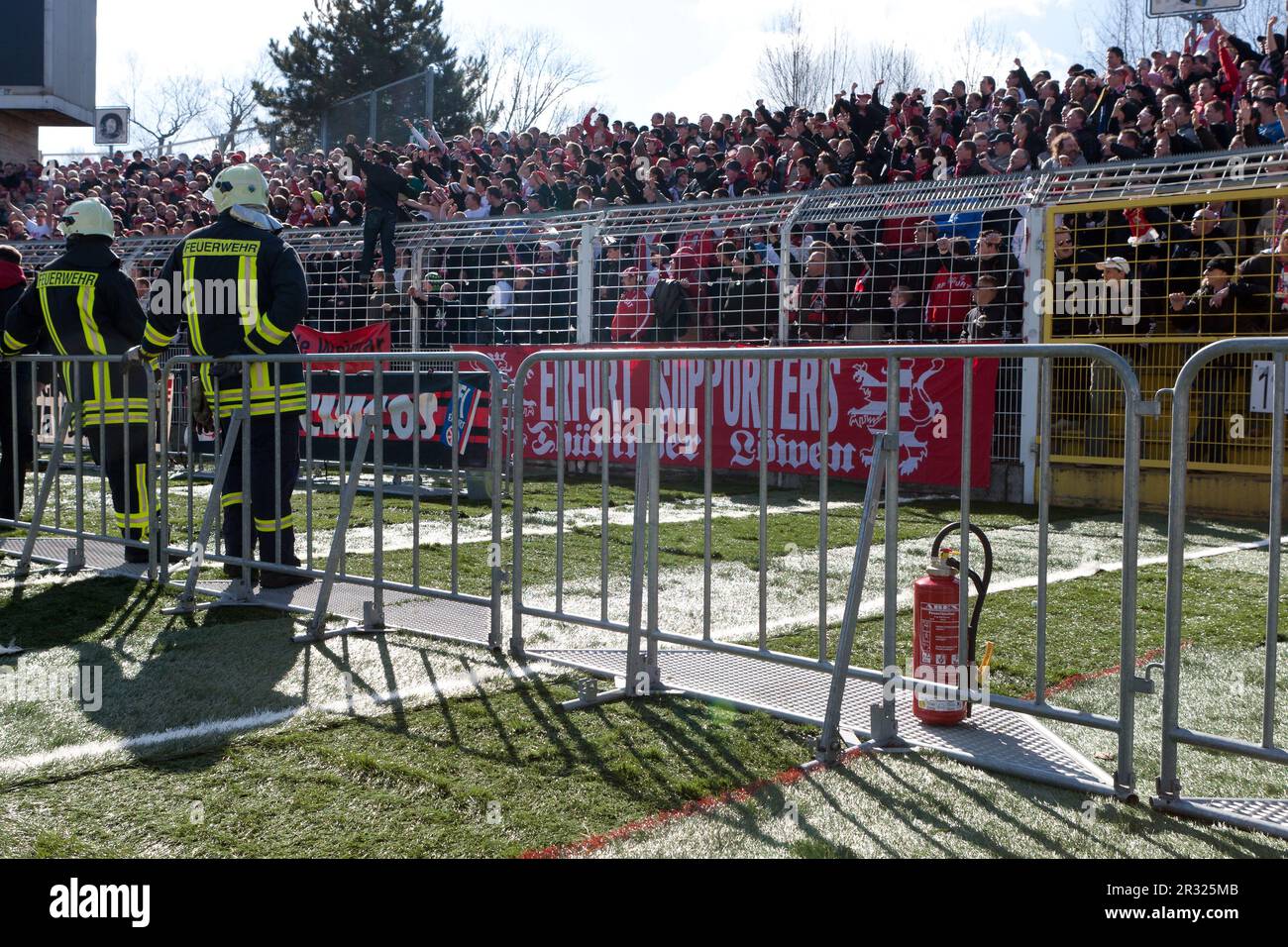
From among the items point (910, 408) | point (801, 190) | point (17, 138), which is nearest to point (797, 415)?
point (910, 408)

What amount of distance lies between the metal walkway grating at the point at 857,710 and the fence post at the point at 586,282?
9.39 m

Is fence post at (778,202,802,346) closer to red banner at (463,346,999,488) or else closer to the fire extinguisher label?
red banner at (463,346,999,488)

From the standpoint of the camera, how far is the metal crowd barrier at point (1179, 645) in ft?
11.8

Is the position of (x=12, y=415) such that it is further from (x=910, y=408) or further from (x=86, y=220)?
(x=910, y=408)

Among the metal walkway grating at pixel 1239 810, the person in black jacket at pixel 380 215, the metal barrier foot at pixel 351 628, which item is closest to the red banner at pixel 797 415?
the person in black jacket at pixel 380 215

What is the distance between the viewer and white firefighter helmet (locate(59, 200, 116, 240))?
26.5 feet

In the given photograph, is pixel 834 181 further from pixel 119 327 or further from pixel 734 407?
pixel 119 327

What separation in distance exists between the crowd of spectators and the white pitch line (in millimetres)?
8000

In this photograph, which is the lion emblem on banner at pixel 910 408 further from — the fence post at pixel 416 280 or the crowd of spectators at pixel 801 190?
the fence post at pixel 416 280

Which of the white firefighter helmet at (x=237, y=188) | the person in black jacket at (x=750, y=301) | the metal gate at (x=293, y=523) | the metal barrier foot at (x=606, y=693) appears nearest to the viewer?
the metal barrier foot at (x=606, y=693)

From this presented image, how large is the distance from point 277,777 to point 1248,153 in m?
10.1

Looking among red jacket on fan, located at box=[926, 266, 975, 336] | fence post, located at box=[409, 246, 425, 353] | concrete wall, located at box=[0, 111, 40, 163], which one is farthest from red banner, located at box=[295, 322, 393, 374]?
concrete wall, located at box=[0, 111, 40, 163]

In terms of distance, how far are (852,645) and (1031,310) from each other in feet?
25.4

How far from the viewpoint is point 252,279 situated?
23.2ft
